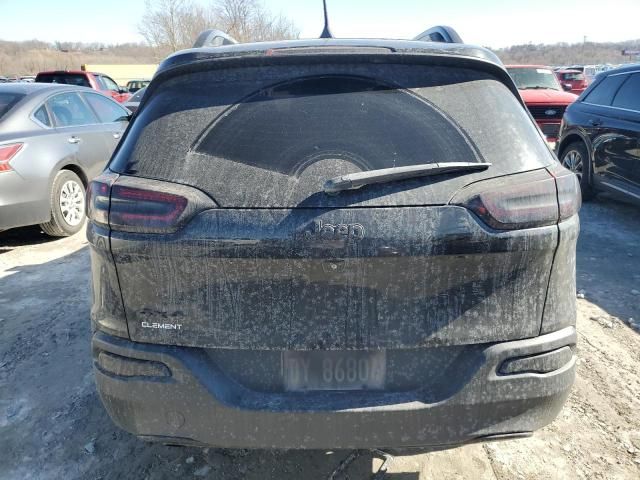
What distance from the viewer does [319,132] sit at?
188cm

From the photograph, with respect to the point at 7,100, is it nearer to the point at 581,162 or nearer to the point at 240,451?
the point at 240,451

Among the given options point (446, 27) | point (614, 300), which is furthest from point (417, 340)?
point (614, 300)

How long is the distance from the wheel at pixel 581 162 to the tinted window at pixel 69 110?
672 centimetres

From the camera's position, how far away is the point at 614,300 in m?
4.21

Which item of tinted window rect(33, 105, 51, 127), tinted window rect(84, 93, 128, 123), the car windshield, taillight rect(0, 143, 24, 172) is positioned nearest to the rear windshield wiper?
taillight rect(0, 143, 24, 172)

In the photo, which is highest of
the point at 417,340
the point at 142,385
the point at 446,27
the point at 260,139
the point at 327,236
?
the point at 446,27

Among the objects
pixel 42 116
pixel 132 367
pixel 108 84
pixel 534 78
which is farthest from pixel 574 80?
pixel 132 367

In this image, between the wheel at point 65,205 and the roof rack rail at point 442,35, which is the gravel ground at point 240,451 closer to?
the wheel at point 65,205

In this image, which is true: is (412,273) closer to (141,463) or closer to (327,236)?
(327,236)

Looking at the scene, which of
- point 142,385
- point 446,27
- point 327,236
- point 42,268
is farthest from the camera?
point 42,268

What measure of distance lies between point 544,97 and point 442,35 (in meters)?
10.2

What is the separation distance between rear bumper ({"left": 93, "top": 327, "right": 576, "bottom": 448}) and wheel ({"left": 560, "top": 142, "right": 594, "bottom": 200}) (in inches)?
228

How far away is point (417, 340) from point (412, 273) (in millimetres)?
245

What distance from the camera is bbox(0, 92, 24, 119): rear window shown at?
5.60m
